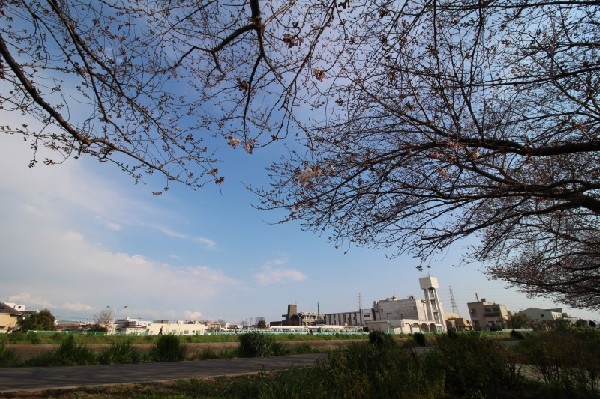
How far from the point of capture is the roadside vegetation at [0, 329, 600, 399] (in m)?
5.77

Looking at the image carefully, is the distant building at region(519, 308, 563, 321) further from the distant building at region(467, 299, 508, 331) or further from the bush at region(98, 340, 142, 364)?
the bush at region(98, 340, 142, 364)

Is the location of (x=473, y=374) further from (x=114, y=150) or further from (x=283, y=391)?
(x=114, y=150)

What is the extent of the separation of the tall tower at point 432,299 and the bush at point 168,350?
66.9 meters

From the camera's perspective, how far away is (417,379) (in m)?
6.21

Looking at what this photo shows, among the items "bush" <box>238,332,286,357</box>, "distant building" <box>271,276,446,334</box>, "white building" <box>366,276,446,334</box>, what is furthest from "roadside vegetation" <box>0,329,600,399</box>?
"white building" <box>366,276,446,334</box>

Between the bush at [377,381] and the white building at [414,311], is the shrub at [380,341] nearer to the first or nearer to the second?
the bush at [377,381]

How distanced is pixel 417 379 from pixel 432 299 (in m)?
77.2

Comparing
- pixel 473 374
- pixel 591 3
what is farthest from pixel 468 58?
pixel 473 374

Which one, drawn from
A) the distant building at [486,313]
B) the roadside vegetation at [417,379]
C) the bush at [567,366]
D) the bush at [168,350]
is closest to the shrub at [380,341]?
the roadside vegetation at [417,379]

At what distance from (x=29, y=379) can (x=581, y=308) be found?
86.8ft

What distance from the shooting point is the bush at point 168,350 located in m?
12.4

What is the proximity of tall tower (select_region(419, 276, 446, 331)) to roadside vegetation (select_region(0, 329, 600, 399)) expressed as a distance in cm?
6592

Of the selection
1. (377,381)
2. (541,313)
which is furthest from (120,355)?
(541,313)

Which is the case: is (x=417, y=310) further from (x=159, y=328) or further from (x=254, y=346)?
(x=254, y=346)
